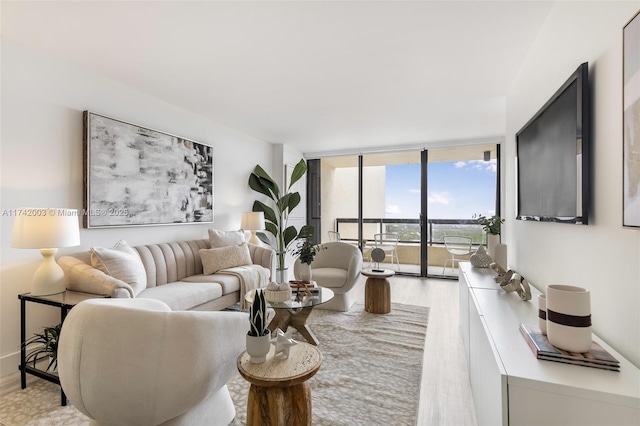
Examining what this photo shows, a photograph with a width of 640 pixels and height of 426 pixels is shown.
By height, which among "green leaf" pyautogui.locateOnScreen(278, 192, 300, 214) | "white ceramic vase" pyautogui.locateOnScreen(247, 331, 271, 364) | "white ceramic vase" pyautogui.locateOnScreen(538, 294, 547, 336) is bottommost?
"white ceramic vase" pyautogui.locateOnScreen(247, 331, 271, 364)

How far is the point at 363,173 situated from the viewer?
6195 mm

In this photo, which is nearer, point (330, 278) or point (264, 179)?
point (330, 278)

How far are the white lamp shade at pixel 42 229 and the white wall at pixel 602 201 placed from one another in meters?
3.15

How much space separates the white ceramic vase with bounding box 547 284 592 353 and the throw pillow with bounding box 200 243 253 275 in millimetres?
3151

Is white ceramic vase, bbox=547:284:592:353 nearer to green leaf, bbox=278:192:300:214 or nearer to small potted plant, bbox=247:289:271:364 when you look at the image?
small potted plant, bbox=247:289:271:364

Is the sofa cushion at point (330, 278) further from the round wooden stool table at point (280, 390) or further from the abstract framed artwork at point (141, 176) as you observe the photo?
the round wooden stool table at point (280, 390)

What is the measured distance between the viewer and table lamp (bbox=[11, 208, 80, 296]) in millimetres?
2021

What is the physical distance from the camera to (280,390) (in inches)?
54.9

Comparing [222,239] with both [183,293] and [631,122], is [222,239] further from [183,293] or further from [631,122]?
[631,122]

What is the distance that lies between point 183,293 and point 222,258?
85 centimetres

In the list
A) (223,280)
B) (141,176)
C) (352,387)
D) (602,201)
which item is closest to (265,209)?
(223,280)

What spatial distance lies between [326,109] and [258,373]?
3229 millimetres

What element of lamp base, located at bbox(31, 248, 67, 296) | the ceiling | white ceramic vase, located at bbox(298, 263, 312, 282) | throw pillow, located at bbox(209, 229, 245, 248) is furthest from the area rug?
the ceiling

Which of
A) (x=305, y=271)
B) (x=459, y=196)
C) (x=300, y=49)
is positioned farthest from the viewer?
(x=459, y=196)
